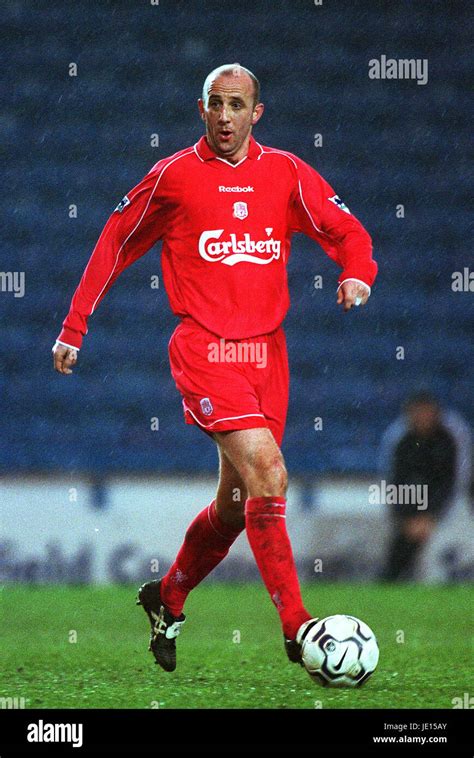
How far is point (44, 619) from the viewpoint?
7949 mm

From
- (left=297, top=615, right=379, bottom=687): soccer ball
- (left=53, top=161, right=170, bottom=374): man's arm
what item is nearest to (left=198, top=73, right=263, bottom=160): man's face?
(left=53, top=161, right=170, bottom=374): man's arm

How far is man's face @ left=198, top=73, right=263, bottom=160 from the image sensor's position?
516cm

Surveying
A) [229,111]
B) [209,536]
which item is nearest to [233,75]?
[229,111]

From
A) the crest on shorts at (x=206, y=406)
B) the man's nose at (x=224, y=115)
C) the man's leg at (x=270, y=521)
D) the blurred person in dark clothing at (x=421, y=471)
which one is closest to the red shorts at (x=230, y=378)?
the crest on shorts at (x=206, y=406)

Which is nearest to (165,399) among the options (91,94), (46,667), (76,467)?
(76,467)

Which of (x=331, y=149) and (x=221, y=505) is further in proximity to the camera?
(x=331, y=149)

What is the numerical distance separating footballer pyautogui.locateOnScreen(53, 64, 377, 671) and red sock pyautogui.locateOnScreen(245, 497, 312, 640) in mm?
138

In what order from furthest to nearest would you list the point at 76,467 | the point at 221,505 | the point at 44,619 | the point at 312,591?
the point at 76,467
the point at 312,591
the point at 44,619
the point at 221,505

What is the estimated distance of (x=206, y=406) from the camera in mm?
5023

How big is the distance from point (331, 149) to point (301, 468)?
2.71 m

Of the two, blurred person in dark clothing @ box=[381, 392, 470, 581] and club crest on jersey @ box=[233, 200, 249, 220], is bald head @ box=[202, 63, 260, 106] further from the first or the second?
blurred person in dark clothing @ box=[381, 392, 470, 581]

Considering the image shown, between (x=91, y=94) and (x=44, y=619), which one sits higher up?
(x=91, y=94)

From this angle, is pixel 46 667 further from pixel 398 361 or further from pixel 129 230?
pixel 398 361

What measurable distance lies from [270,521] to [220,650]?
1.71 m
